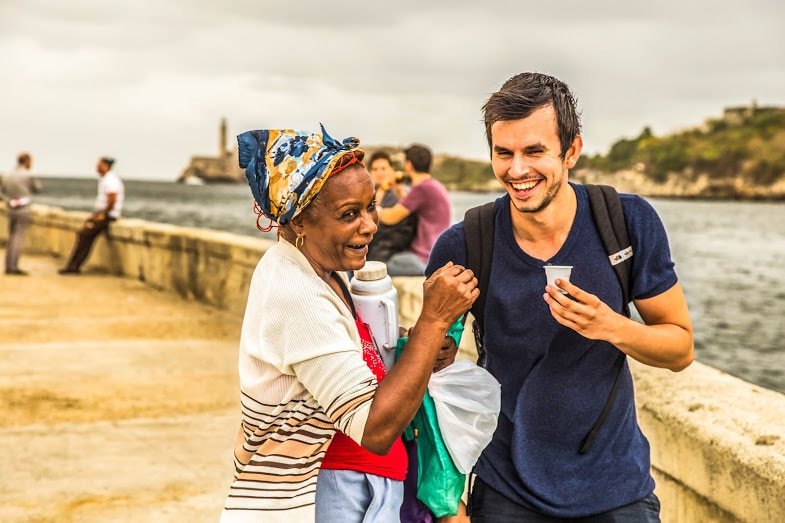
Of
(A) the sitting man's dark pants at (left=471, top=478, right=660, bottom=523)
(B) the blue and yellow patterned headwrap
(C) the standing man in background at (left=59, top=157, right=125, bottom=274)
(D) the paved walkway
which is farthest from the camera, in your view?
(C) the standing man in background at (left=59, top=157, right=125, bottom=274)

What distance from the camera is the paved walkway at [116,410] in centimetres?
442

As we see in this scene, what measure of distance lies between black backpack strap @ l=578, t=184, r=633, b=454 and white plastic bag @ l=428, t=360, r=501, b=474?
0.92 feet

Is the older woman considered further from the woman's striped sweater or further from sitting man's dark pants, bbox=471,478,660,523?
sitting man's dark pants, bbox=471,478,660,523

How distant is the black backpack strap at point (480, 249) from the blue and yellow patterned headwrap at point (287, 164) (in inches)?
20.0

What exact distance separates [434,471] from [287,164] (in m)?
0.88

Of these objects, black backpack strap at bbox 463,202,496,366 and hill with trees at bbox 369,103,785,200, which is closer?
black backpack strap at bbox 463,202,496,366

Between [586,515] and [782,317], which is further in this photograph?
[782,317]

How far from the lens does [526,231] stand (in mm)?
2506

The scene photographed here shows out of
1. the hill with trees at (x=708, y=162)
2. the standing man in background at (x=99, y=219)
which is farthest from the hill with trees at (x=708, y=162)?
the standing man in background at (x=99, y=219)

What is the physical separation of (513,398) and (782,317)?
Result: 121ft

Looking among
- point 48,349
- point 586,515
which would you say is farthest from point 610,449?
point 48,349

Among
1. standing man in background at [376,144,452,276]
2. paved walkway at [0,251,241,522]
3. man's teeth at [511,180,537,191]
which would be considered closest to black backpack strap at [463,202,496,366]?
man's teeth at [511,180,537,191]

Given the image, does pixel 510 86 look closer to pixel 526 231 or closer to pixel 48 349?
pixel 526 231

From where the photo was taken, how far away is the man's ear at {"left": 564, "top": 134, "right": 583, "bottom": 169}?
2.50m
